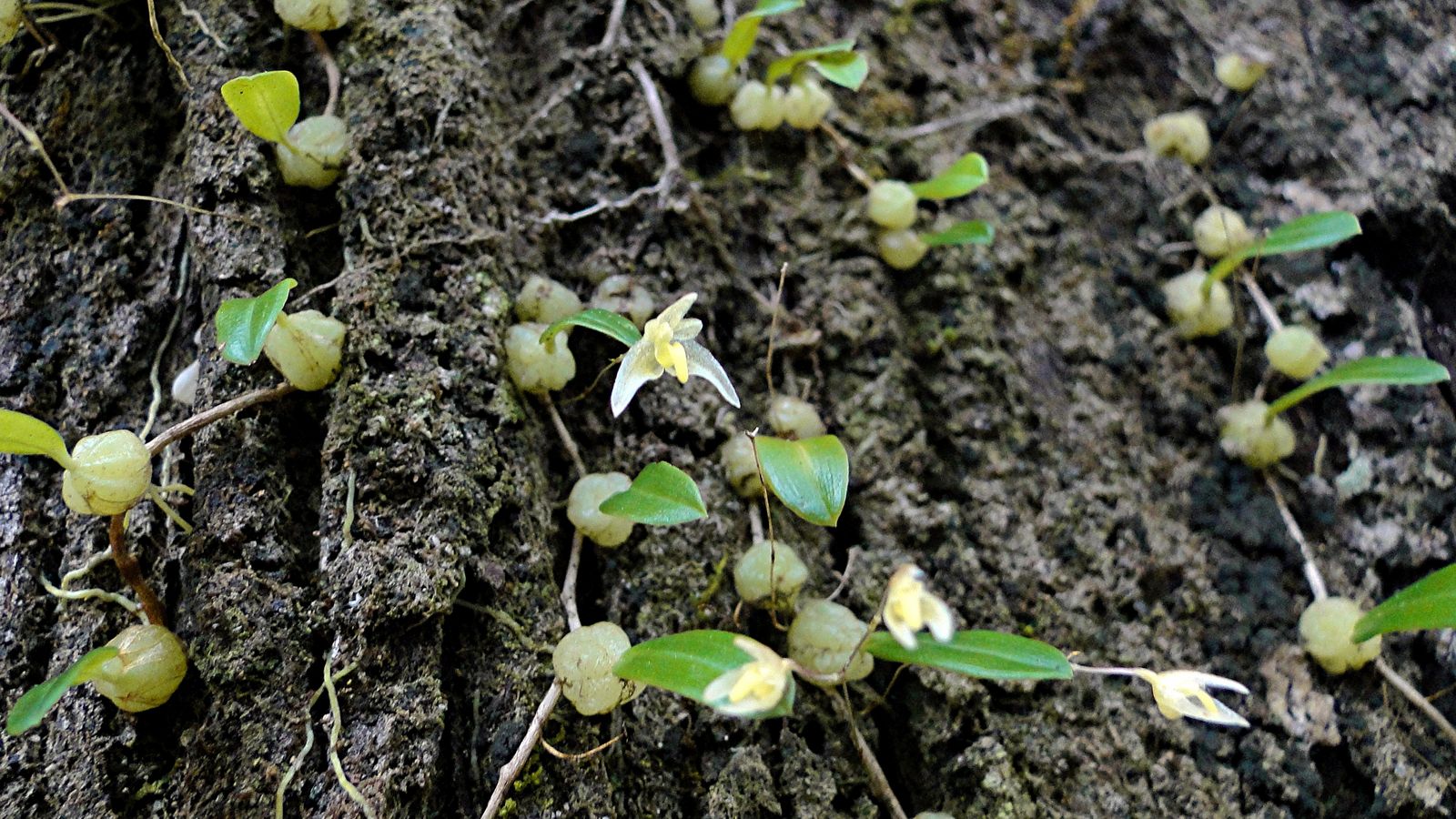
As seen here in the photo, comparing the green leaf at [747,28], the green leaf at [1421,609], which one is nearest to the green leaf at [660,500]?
the green leaf at [747,28]

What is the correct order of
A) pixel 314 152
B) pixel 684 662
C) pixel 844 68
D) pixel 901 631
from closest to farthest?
pixel 901 631 < pixel 684 662 < pixel 314 152 < pixel 844 68

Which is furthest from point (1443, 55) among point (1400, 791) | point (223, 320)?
point (223, 320)

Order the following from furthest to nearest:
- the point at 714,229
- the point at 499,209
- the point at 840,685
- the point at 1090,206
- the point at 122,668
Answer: the point at 1090,206 < the point at 714,229 < the point at 499,209 < the point at 840,685 < the point at 122,668

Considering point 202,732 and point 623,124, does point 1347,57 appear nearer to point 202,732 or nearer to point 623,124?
point 623,124

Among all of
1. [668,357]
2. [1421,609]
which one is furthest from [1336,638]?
[668,357]

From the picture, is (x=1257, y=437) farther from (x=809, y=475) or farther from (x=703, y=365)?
(x=703, y=365)

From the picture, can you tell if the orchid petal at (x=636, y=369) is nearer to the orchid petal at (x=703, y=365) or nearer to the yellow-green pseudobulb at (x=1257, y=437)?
the orchid petal at (x=703, y=365)

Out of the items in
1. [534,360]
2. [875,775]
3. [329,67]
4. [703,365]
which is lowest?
[875,775]
